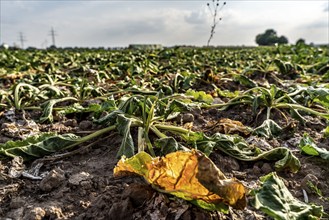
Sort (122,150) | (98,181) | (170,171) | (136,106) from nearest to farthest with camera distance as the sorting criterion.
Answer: (170,171), (98,181), (122,150), (136,106)

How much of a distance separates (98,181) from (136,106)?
80 centimetres

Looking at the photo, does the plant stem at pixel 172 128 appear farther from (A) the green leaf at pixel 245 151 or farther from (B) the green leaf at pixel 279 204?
(B) the green leaf at pixel 279 204

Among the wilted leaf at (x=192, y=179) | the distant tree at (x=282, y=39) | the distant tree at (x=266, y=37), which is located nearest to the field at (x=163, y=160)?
the wilted leaf at (x=192, y=179)

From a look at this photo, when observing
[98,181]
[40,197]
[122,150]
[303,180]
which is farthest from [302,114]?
[40,197]

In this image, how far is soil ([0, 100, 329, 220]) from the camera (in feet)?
6.04

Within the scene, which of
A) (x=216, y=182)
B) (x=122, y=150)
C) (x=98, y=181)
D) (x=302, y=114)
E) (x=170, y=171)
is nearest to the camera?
(x=216, y=182)

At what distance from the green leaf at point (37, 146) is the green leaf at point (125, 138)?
1.16 feet

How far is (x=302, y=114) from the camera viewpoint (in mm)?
3477

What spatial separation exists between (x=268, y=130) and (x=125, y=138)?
1.08 metres

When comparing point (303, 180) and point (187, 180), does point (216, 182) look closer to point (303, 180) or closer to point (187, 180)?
point (187, 180)

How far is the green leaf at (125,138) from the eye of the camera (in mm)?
2366

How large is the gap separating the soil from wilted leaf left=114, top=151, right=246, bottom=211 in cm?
9

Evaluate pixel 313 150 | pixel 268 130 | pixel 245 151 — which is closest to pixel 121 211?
pixel 245 151

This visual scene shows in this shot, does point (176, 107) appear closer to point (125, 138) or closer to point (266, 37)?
point (125, 138)
